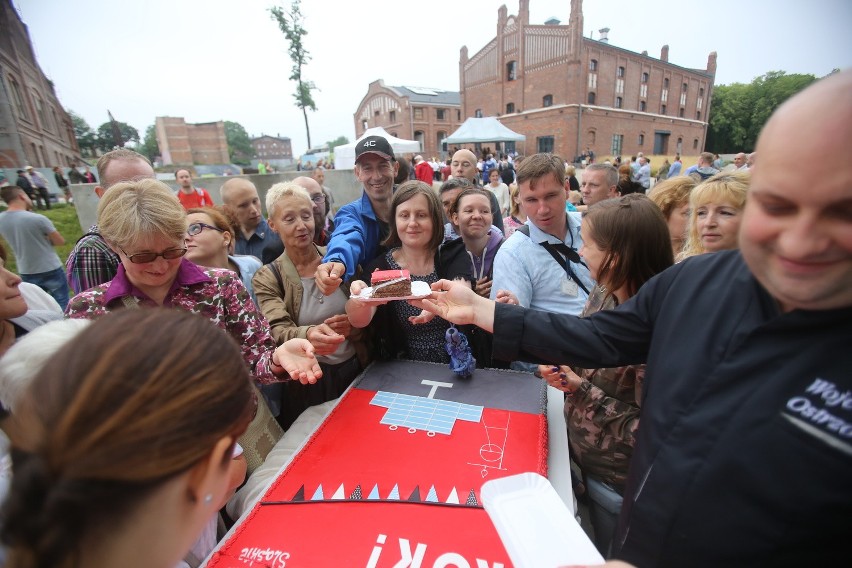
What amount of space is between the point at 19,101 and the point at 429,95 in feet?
114

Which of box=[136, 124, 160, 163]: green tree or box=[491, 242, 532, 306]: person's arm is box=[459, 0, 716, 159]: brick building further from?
box=[136, 124, 160, 163]: green tree

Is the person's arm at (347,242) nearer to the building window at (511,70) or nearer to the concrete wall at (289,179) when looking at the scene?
the concrete wall at (289,179)

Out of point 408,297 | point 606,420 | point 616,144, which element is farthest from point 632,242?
point 616,144

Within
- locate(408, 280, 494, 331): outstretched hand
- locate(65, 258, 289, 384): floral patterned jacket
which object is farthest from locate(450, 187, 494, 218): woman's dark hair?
locate(65, 258, 289, 384): floral patterned jacket

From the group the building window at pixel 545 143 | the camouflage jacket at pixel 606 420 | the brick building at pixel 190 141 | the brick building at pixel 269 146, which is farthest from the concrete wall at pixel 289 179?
the brick building at pixel 269 146

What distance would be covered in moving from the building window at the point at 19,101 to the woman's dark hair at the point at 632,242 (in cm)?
3577

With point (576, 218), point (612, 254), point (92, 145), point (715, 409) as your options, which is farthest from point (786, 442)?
point (92, 145)

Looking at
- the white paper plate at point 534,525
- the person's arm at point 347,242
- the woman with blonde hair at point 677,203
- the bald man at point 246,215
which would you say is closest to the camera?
the white paper plate at point 534,525

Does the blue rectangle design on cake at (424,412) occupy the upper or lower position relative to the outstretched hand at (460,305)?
lower

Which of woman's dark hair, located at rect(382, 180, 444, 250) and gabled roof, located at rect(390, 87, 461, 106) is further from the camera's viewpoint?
gabled roof, located at rect(390, 87, 461, 106)

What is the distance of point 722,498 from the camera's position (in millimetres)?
892

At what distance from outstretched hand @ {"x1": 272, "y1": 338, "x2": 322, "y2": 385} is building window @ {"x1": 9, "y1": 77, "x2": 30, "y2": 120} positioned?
3469 cm

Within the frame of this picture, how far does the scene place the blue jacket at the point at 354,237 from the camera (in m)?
2.68

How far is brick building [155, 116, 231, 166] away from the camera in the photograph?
169ft
